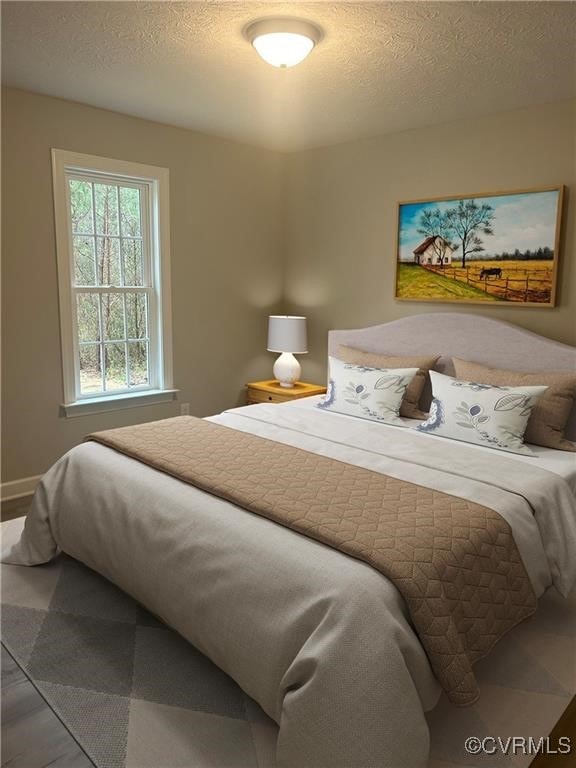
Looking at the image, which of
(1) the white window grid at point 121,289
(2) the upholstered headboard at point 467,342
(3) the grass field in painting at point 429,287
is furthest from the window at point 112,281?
(3) the grass field in painting at point 429,287

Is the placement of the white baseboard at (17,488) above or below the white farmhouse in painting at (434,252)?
below

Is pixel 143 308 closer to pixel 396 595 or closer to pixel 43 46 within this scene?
pixel 43 46

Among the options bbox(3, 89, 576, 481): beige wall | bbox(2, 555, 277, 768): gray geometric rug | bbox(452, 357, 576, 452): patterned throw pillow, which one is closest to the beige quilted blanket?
bbox(2, 555, 277, 768): gray geometric rug

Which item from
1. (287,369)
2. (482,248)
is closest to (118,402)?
(287,369)

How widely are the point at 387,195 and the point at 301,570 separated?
124 inches

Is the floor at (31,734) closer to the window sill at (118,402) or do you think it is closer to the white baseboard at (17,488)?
the white baseboard at (17,488)

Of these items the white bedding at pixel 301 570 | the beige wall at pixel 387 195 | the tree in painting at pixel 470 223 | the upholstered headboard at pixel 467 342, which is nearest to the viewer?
the white bedding at pixel 301 570

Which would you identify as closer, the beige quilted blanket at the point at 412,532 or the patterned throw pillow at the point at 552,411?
the beige quilted blanket at the point at 412,532

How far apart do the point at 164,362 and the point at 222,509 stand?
2330mm

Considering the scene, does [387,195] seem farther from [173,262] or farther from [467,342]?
[173,262]

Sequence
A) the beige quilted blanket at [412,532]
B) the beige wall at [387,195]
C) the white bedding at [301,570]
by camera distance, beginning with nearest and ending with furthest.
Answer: the white bedding at [301,570]
the beige quilted blanket at [412,532]
the beige wall at [387,195]

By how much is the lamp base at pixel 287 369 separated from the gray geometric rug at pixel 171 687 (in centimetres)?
233

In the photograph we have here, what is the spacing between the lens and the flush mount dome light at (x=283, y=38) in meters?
2.37

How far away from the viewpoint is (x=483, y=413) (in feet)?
9.75
